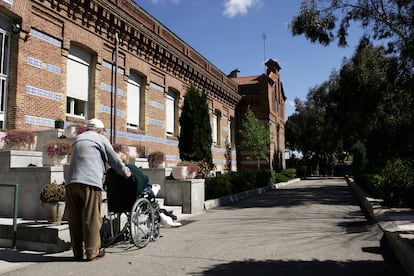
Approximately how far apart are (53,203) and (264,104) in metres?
28.9

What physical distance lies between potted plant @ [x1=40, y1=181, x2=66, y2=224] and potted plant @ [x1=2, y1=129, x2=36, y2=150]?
2.72 metres

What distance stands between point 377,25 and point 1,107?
1506 cm

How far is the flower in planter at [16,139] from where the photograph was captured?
9078 millimetres

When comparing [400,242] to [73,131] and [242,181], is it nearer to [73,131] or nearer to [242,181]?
[73,131]

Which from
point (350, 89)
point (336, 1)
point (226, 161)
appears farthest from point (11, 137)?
point (226, 161)

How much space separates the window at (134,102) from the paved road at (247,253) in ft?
27.6

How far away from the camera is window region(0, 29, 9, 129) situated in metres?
10.8

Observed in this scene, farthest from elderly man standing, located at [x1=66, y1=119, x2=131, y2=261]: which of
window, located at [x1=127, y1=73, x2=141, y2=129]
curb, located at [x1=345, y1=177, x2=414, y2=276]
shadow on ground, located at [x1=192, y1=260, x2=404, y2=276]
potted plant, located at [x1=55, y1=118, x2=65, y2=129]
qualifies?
window, located at [x1=127, y1=73, x2=141, y2=129]

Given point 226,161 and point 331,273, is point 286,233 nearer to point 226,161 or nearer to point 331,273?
point 331,273

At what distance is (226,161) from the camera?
1144 inches

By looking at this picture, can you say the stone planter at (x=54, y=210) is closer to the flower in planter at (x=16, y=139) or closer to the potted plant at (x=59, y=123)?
the flower in planter at (x=16, y=139)

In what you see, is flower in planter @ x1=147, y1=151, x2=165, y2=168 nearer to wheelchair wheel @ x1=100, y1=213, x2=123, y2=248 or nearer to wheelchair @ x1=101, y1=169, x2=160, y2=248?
wheelchair @ x1=101, y1=169, x2=160, y2=248

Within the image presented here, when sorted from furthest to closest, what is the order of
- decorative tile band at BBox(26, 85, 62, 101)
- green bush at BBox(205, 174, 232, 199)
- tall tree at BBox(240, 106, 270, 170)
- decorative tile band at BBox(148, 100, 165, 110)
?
tall tree at BBox(240, 106, 270, 170), decorative tile band at BBox(148, 100, 165, 110), green bush at BBox(205, 174, 232, 199), decorative tile band at BBox(26, 85, 62, 101)

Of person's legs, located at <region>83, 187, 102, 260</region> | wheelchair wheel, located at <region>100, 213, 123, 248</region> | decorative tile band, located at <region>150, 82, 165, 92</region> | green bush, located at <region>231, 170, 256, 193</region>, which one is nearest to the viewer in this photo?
person's legs, located at <region>83, 187, 102, 260</region>
